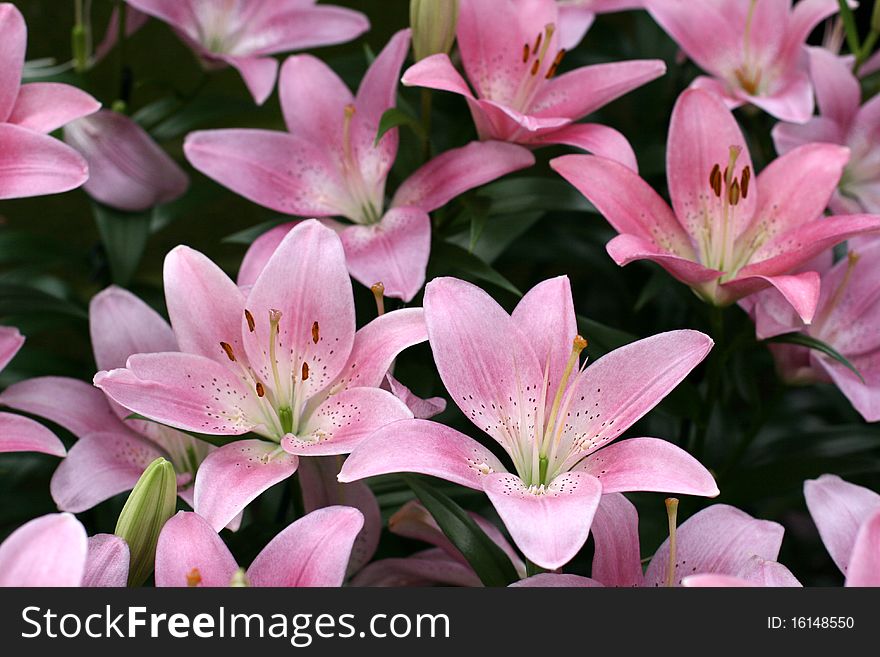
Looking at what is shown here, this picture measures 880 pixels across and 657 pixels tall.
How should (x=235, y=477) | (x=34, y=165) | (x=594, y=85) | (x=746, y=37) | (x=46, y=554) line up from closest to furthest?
(x=46, y=554) < (x=235, y=477) < (x=34, y=165) < (x=594, y=85) < (x=746, y=37)

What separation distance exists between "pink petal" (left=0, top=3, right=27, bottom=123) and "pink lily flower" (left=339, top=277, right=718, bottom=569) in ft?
1.22

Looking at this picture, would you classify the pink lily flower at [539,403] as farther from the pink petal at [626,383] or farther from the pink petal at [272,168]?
the pink petal at [272,168]

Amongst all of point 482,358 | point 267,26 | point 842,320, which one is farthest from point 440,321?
point 267,26

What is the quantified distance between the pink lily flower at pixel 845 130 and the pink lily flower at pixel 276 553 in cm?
55

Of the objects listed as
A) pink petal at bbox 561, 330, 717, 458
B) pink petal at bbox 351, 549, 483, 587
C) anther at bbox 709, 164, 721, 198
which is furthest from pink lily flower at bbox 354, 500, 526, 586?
anther at bbox 709, 164, 721, 198

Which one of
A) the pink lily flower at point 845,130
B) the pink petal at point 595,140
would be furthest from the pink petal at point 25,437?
the pink lily flower at point 845,130

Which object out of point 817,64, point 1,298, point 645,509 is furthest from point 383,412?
point 817,64

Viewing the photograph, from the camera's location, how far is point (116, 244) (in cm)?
92

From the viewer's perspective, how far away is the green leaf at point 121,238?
91 cm

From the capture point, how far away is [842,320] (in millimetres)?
833

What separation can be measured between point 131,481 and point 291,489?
121mm

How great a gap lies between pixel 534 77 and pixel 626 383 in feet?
1.05

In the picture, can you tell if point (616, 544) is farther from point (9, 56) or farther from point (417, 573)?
point (9, 56)

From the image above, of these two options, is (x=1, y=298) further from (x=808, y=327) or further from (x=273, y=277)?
(x=808, y=327)
